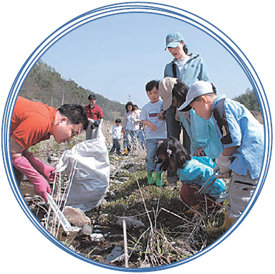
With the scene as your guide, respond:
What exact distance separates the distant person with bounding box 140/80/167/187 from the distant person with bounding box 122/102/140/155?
0.16 feet

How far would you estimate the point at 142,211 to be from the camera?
203cm

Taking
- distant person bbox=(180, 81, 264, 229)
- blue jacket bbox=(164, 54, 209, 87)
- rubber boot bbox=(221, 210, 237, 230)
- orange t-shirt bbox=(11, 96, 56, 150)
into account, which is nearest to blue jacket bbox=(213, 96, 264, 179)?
distant person bbox=(180, 81, 264, 229)

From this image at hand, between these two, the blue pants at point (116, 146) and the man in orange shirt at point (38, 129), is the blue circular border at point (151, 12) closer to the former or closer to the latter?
the man in orange shirt at point (38, 129)

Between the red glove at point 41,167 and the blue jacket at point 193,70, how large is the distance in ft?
3.03

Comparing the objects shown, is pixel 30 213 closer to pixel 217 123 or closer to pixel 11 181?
pixel 11 181

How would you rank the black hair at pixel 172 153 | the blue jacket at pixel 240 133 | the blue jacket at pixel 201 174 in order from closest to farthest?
the blue jacket at pixel 240 133
the black hair at pixel 172 153
the blue jacket at pixel 201 174

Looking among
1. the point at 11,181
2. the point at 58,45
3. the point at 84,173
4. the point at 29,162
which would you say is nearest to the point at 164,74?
the point at 58,45

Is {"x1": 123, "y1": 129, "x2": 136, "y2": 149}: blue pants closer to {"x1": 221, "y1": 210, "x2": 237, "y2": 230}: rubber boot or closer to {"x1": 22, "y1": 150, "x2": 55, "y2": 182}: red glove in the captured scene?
{"x1": 22, "y1": 150, "x2": 55, "y2": 182}: red glove

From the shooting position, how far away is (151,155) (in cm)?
192

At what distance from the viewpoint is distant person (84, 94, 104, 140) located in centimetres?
194

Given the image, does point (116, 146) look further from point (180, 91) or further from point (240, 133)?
point (240, 133)

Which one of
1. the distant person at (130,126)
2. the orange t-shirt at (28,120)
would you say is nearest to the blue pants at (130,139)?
the distant person at (130,126)

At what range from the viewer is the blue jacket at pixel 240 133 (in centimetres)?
175

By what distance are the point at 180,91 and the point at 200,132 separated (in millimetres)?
261
